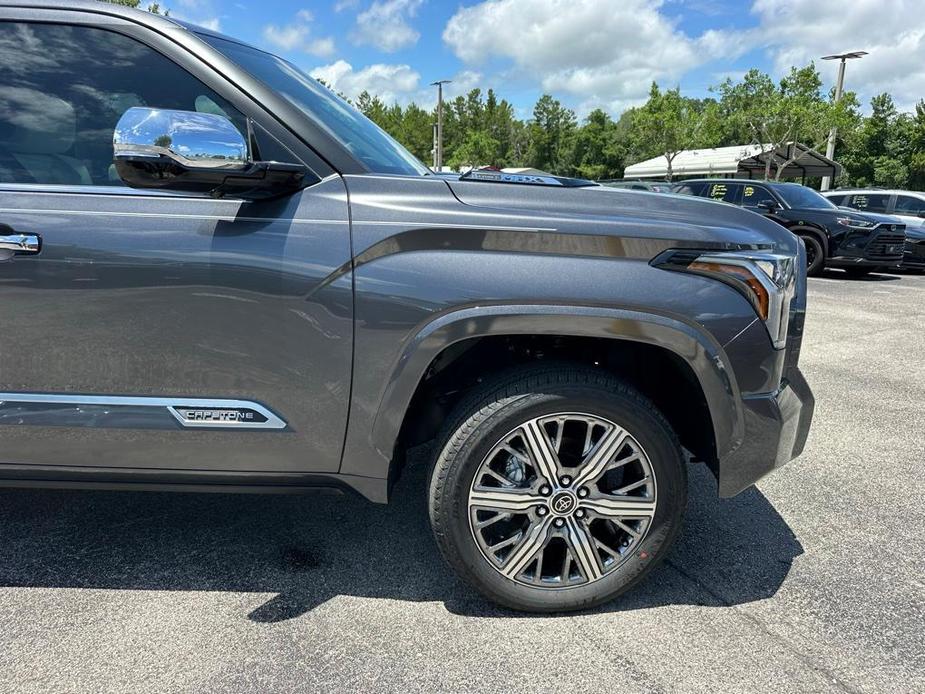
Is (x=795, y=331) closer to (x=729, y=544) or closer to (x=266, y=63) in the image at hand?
(x=729, y=544)

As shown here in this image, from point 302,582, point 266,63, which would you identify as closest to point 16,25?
point 266,63

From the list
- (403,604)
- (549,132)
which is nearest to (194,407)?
(403,604)

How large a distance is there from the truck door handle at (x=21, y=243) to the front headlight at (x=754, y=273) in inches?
73.4

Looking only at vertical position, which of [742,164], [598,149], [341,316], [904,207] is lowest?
[341,316]

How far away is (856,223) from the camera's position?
10.7 metres

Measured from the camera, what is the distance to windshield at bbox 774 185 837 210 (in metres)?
11.2

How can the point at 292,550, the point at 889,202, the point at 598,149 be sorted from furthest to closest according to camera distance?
the point at 598,149 → the point at 889,202 → the point at 292,550

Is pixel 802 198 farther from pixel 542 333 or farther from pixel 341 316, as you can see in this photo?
pixel 341 316

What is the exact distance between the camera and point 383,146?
2619 millimetres

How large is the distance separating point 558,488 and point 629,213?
919 mm

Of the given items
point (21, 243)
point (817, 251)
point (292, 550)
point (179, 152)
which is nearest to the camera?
point (179, 152)

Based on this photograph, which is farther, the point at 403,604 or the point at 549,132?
the point at 549,132

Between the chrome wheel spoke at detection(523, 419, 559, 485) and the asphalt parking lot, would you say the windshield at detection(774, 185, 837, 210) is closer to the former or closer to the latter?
the asphalt parking lot

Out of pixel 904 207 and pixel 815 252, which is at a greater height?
pixel 904 207
